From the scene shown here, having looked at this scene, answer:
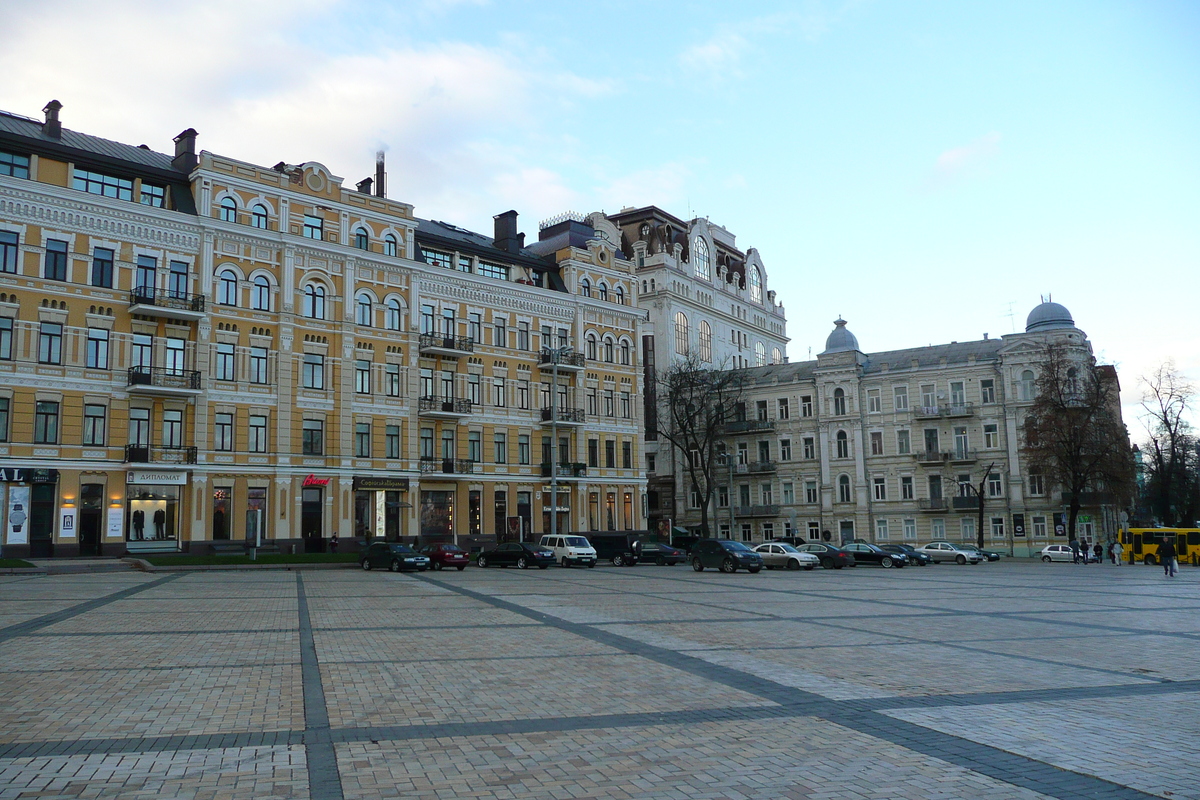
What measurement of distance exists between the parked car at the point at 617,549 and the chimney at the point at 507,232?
73.3 ft

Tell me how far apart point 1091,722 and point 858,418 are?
205 ft

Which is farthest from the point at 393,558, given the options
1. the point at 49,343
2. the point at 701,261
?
the point at 701,261

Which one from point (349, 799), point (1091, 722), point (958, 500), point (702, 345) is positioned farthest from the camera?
point (702, 345)

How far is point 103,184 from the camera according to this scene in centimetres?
4306

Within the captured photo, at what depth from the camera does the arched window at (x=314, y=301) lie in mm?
49000

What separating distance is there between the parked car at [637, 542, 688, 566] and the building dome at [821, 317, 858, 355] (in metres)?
32.7

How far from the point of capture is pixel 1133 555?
52.6 meters

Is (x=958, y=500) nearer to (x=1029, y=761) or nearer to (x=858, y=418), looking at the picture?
(x=858, y=418)

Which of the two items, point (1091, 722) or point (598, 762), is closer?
point (598, 762)

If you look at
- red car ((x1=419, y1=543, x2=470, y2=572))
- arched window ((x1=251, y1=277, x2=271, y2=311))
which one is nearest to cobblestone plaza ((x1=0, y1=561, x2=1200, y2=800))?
red car ((x1=419, y1=543, x2=470, y2=572))

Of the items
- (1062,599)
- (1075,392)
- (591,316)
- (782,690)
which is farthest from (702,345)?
(782,690)

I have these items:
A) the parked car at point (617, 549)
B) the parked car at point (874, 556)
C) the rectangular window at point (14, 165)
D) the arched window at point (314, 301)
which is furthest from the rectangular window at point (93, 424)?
the parked car at point (874, 556)

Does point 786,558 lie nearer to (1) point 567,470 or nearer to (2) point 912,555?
(2) point 912,555

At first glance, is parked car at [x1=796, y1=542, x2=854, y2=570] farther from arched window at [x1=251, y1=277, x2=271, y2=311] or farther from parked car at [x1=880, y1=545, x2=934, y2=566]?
arched window at [x1=251, y1=277, x2=271, y2=311]
